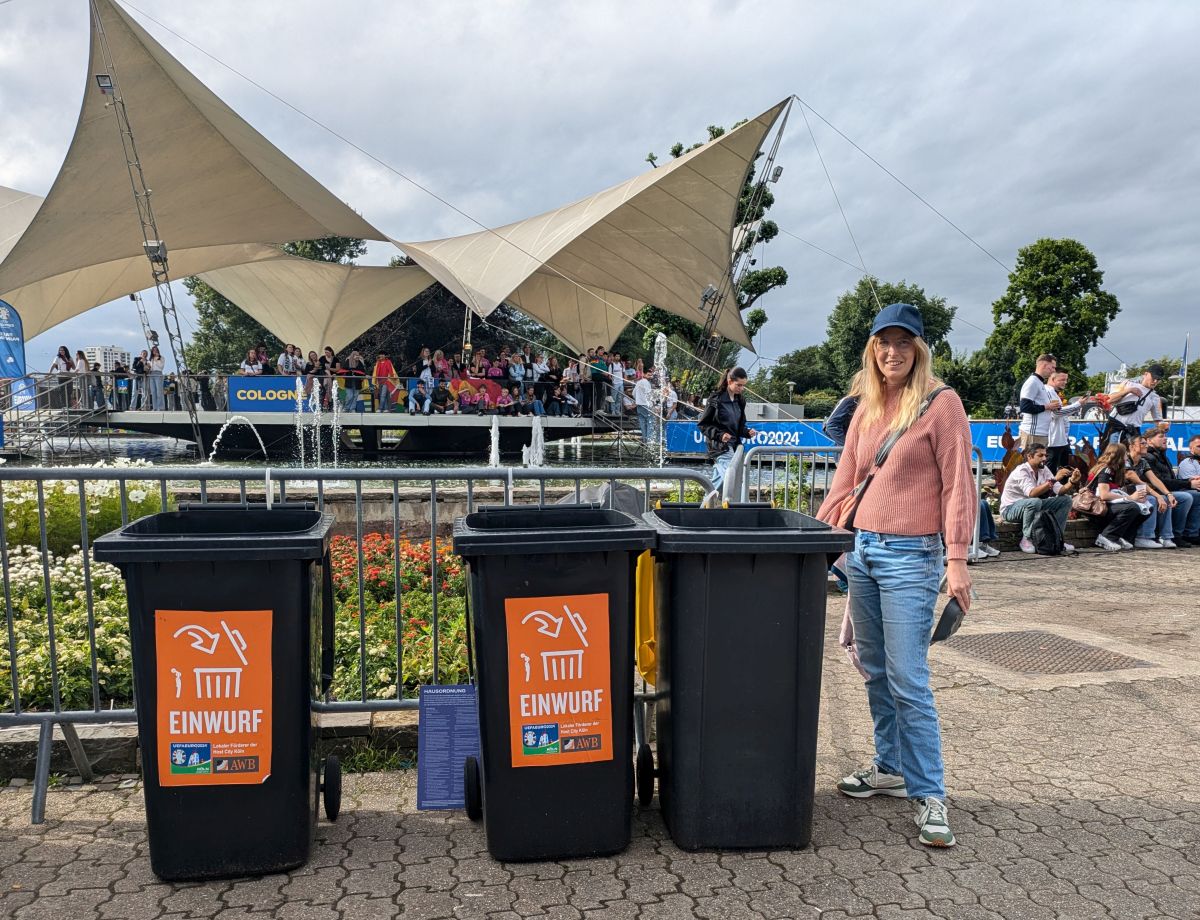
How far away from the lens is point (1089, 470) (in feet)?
37.0

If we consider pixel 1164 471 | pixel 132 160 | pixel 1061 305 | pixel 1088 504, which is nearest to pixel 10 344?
pixel 132 160

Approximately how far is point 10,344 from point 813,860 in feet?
53.8

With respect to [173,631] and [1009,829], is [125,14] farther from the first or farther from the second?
[1009,829]

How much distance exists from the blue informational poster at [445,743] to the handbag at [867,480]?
1611 millimetres

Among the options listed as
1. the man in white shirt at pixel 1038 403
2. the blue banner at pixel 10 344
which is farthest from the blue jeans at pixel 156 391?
the man in white shirt at pixel 1038 403

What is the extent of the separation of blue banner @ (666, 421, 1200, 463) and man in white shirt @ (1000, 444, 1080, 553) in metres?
0.97

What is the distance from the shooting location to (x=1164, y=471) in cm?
1077

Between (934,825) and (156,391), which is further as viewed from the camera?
(156,391)

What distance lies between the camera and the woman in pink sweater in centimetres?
300

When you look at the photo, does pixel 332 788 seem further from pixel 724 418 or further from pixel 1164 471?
pixel 1164 471

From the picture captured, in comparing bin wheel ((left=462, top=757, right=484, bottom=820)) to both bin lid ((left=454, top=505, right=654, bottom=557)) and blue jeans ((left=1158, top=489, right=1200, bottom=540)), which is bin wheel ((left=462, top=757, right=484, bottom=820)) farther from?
blue jeans ((left=1158, top=489, right=1200, bottom=540))

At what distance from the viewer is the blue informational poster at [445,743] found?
128 inches

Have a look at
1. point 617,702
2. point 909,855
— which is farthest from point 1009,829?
point 617,702

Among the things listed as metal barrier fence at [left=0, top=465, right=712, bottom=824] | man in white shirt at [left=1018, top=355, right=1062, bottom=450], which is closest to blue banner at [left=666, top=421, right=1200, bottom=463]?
man in white shirt at [left=1018, top=355, right=1062, bottom=450]
